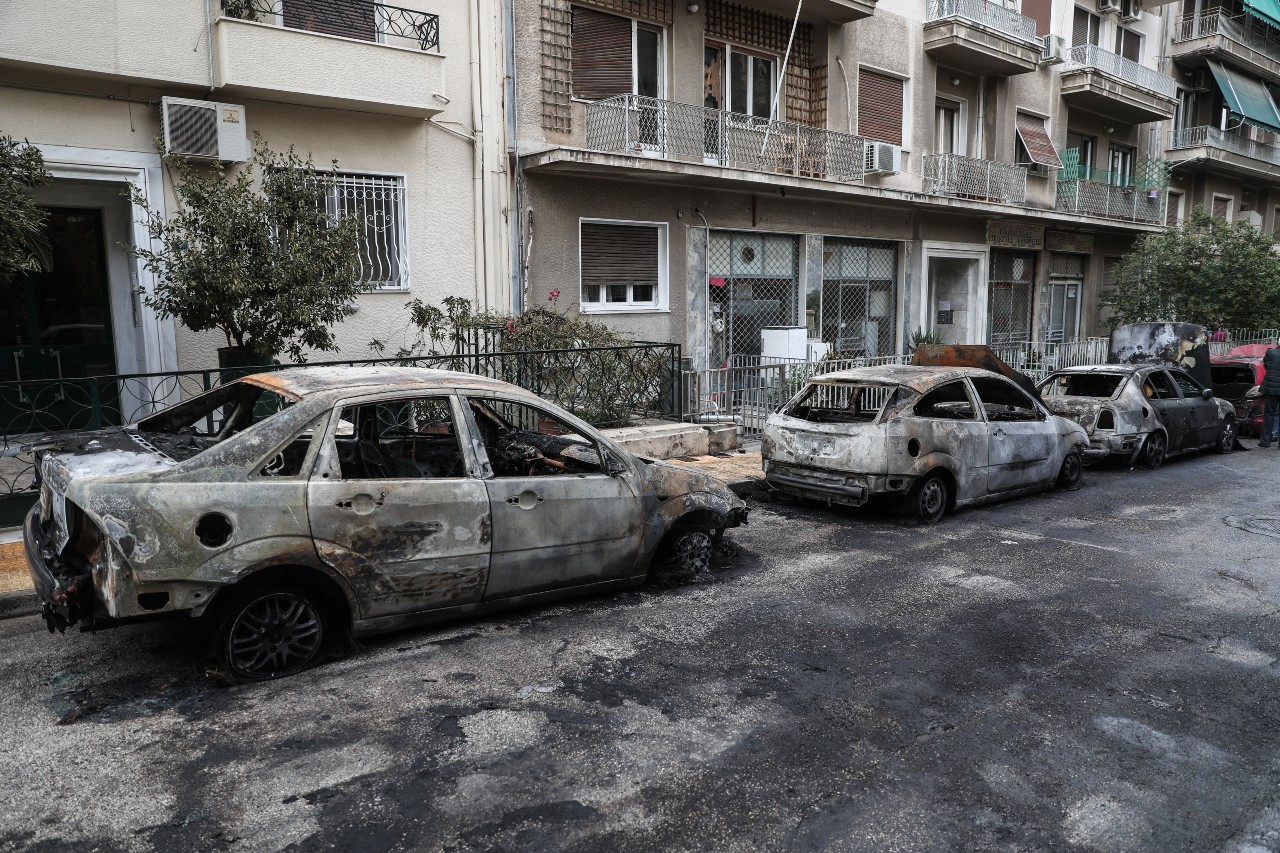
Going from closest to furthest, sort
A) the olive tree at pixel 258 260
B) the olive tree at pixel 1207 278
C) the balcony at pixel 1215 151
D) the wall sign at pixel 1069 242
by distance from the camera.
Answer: the olive tree at pixel 258 260
the olive tree at pixel 1207 278
the wall sign at pixel 1069 242
the balcony at pixel 1215 151

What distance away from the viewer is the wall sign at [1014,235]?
2194 cm

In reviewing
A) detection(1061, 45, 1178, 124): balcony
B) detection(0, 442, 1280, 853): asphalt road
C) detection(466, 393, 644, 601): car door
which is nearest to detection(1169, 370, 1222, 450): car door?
detection(0, 442, 1280, 853): asphalt road

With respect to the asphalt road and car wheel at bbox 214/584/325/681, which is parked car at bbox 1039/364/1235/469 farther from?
car wheel at bbox 214/584/325/681

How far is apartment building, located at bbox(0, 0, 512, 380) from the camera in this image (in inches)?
380

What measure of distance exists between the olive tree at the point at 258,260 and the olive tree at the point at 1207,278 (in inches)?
756

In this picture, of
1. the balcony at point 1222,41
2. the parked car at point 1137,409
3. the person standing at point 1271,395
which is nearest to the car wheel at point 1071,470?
the parked car at point 1137,409

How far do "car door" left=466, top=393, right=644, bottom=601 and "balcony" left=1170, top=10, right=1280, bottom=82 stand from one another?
2830 centimetres

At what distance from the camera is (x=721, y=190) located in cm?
1579

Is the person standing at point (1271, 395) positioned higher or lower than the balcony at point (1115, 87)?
lower

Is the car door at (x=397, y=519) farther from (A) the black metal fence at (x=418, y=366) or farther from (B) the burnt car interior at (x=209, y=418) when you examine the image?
(A) the black metal fence at (x=418, y=366)

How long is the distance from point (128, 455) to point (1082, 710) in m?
5.10

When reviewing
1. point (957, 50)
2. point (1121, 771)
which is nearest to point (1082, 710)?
point (1121, 771)

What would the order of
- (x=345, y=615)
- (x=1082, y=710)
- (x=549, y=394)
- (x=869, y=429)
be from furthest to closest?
(x=549, y=394) → (x=869, y=429) → (x=345, y=615) → (x=1082, y=710)

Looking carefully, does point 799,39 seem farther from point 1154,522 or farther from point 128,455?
point 128,455
